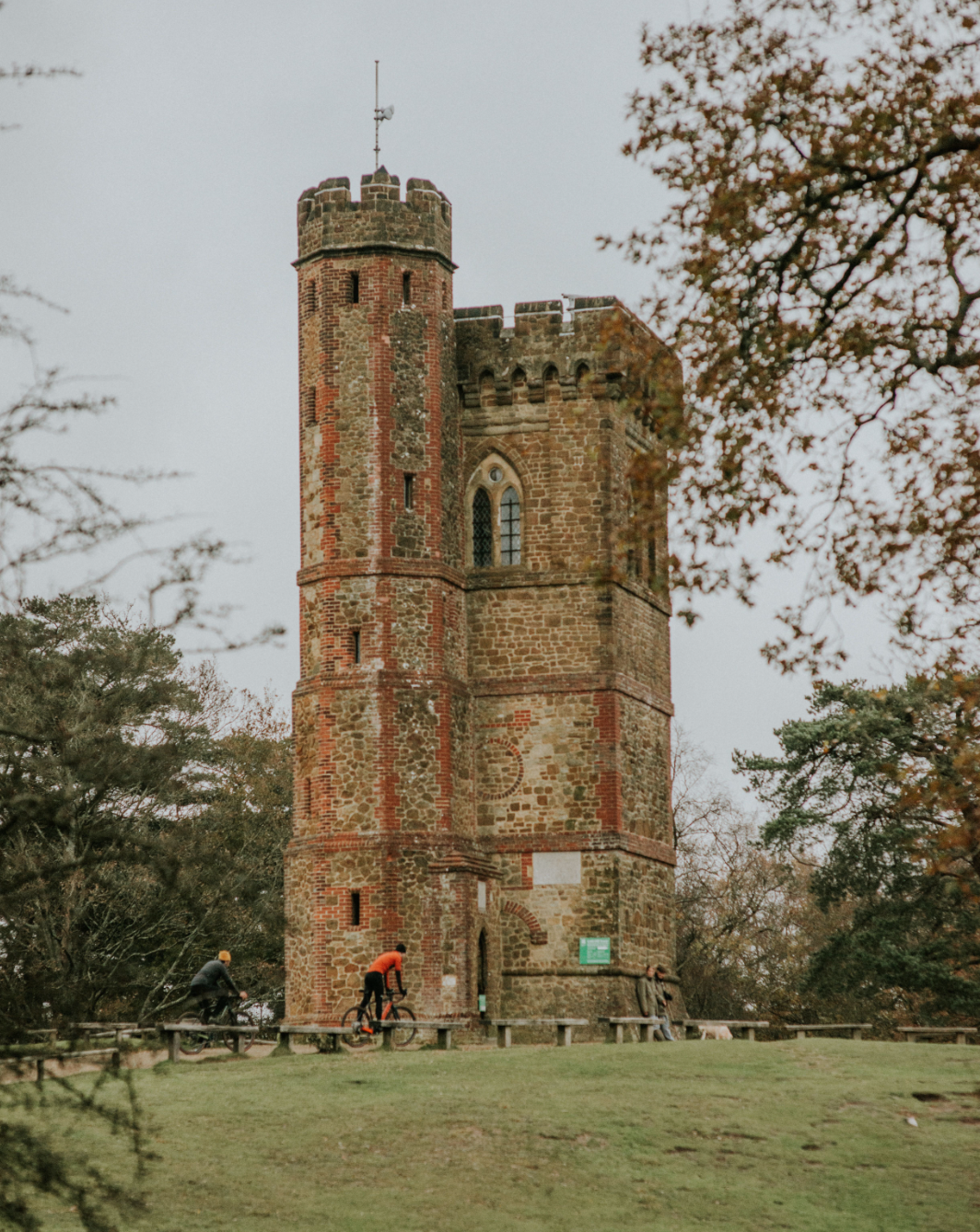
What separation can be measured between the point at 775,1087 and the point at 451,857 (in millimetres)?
10160

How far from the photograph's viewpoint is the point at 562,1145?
17.5 metres

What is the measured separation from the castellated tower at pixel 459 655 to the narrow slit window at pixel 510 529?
39 mm

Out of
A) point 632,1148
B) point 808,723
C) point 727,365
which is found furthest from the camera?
point 808,723

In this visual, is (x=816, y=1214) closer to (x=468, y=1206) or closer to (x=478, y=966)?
(x=468, y=1206)

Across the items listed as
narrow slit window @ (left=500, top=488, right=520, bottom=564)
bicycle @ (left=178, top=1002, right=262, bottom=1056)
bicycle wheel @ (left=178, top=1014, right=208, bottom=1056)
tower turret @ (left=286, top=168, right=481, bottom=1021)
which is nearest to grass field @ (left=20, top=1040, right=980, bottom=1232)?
bicycle wheel @ (left=178, top=1014, right=208, bottom=1056)

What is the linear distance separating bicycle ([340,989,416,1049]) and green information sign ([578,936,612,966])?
386 centimetres

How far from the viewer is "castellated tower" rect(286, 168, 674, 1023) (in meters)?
30.1

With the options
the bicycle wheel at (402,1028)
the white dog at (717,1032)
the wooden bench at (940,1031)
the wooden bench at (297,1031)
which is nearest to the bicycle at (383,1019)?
the bicycle wheel at (402,1028)

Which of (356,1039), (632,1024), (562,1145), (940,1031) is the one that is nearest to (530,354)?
(632,1024)

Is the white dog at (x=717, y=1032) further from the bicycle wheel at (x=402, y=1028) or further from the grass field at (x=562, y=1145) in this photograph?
the grass field at (x=562, y=1145)

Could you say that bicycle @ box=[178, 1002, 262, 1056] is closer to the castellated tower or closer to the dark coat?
the dark coat

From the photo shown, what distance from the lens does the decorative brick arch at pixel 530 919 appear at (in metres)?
31.8

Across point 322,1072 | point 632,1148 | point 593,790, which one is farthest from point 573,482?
point 632,1148

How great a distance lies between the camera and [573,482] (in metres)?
33.7
